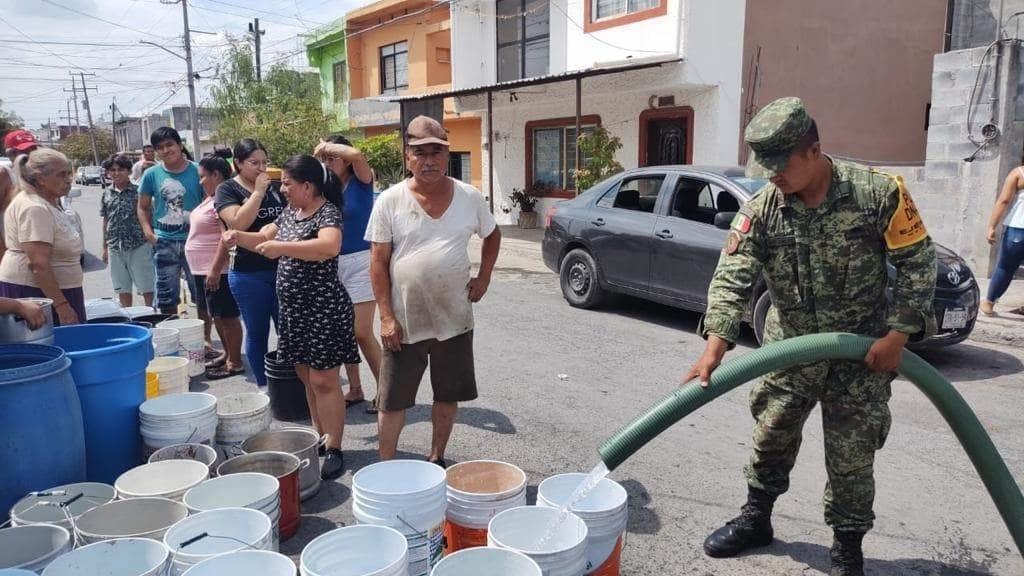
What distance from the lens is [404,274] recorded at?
3318 mm

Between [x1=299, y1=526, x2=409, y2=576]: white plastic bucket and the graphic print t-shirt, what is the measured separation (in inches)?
175

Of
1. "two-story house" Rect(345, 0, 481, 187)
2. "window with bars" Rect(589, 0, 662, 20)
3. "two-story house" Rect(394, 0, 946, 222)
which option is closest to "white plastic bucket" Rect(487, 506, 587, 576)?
"two-story house" Rect(394, 0, 946, 222)

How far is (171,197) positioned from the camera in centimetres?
591

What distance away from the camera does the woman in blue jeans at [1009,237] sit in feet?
21.3

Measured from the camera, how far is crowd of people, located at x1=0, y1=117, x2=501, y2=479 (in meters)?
3.34

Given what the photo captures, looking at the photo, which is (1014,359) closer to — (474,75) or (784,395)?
(784,395)

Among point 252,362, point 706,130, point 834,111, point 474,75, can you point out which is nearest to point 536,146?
point 474,75

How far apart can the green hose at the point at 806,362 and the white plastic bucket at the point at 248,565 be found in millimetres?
1085

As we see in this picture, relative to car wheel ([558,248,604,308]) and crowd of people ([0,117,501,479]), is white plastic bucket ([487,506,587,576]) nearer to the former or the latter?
crowd of people ([0,117,501,479])

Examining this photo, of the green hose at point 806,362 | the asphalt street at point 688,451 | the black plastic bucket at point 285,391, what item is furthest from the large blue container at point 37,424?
the green hose at point 806,362

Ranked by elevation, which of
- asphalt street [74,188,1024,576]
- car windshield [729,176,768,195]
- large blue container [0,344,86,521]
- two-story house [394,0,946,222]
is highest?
two-story house [394,0,946,222]

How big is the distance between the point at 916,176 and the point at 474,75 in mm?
10563

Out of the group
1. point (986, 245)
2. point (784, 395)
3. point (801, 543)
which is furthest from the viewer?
point (986, 245)

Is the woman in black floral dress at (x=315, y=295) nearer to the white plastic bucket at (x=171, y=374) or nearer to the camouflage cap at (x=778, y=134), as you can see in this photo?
the white plastic bucket at (x=171, y=374)
